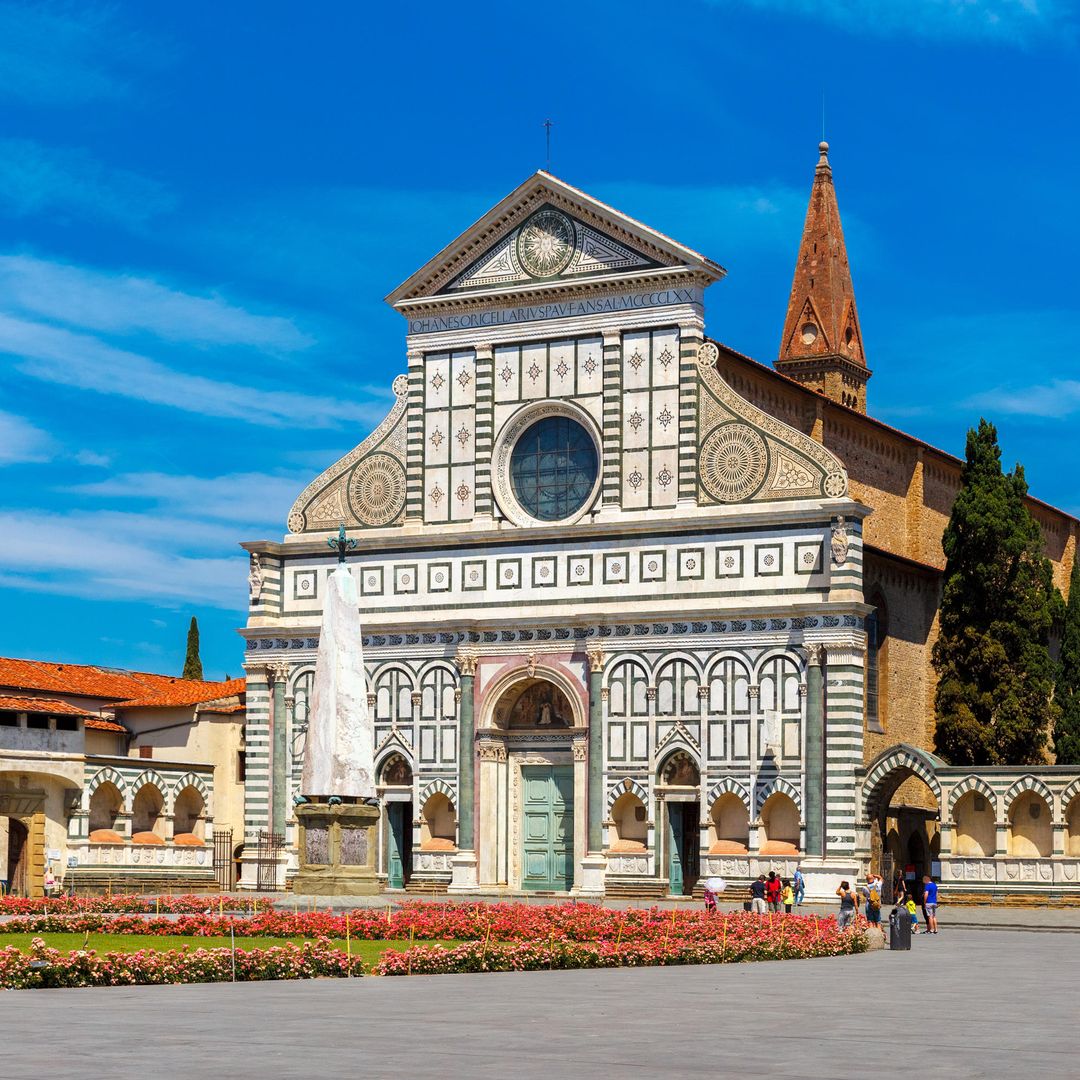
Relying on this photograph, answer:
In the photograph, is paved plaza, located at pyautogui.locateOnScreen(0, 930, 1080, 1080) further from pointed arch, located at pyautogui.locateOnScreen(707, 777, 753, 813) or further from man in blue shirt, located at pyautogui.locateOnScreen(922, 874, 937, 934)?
pointed arch, located at pyautogui.locateOnScreen(707, 777, 753, 813)

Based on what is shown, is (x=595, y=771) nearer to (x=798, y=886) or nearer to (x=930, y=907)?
(x=798, y=886)

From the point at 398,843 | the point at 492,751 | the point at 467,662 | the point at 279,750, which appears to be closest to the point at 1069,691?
the point at 492,751

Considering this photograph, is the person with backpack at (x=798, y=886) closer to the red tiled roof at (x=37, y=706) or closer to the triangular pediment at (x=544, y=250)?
the triangular pediment at (x=544, y=250)

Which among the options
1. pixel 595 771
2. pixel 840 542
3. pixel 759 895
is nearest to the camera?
pixel 759 895

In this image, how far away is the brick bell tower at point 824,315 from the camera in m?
64.9

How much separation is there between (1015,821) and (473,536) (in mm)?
13846

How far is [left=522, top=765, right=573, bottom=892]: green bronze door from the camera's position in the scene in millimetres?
46656

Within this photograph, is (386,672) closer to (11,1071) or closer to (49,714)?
(49,714)

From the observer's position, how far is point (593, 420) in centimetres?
4712

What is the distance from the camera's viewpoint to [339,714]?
34812 millimetres

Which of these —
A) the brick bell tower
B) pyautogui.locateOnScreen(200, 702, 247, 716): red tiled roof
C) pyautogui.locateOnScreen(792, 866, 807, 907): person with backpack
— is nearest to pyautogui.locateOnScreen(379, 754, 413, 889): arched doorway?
pyautogui.locateOnScreen(200, 702, 247, 716): red tiled roof

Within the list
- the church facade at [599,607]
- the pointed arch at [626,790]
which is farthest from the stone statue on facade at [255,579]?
the pointed arch at [626,790]

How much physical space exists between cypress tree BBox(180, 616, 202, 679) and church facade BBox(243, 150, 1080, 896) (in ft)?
72.9

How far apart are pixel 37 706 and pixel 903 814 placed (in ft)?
66.7
